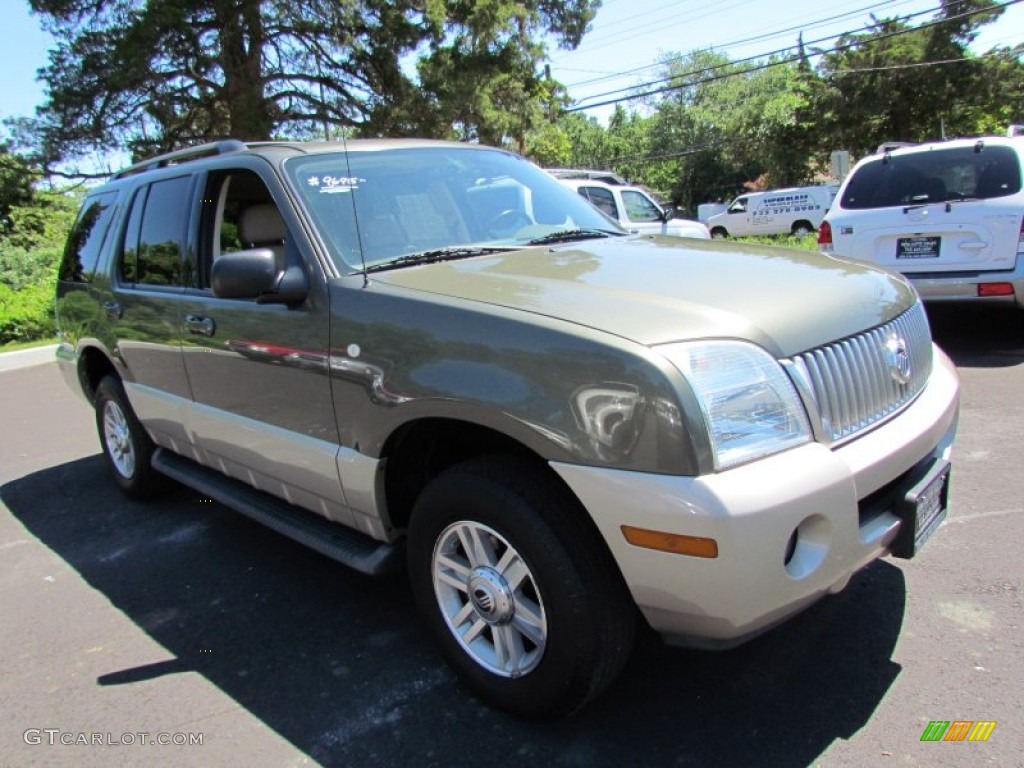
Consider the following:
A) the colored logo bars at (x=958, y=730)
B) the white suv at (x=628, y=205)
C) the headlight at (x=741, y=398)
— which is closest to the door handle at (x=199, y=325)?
the headlight at (x=741, y=398)

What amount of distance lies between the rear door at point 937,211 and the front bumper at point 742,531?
4576 millimetres

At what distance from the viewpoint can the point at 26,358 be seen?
11508 millimetres

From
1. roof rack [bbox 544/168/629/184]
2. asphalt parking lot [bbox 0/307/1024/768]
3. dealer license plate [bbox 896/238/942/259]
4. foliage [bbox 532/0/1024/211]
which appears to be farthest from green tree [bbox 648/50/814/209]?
asphalt parking lot [bbox 0/307/1024/768]

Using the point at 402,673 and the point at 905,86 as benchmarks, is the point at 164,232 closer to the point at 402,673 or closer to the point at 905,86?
the point at 402,673

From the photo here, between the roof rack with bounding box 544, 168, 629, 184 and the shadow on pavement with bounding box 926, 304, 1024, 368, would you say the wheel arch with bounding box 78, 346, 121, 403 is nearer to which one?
the shadow on pavement with bounding box 926, 304, 1024, 368

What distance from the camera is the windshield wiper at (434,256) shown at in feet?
9.71

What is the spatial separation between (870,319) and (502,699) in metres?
1.74

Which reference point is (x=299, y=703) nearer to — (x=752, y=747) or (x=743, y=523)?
(x=752, y=747)

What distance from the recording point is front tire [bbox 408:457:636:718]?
224cm

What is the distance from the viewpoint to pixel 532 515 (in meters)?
2.27

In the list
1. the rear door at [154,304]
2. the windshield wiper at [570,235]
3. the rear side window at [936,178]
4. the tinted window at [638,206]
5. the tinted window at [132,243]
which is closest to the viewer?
the windshield wiper at [570,235]

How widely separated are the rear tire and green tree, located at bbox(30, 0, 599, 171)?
15.9 metres

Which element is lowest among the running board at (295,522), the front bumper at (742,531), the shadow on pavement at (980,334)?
the shadow on pavement at (980,334)

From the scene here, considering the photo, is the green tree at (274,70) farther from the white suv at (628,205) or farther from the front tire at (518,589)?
the front tire at (518,589)
